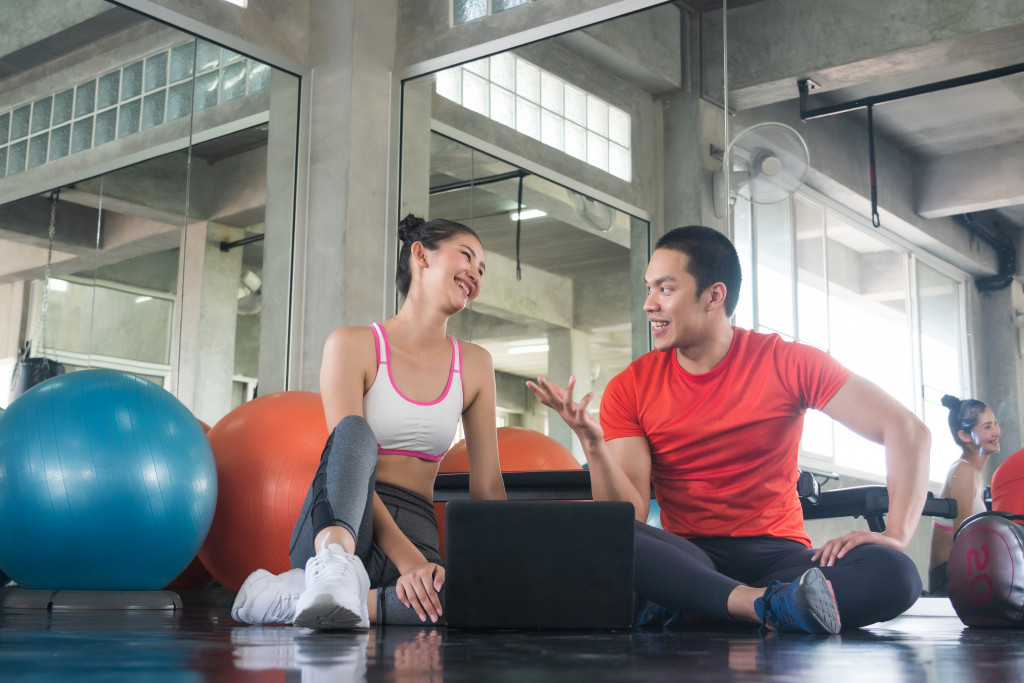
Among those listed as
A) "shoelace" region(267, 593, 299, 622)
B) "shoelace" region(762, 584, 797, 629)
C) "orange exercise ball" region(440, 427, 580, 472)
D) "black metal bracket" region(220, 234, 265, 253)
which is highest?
"black metal bracket" region(220, 234, 265, 253)

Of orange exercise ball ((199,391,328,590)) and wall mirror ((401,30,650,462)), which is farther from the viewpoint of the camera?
wall mirror ((401,30,650,462))

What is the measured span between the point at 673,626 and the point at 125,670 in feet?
4.21

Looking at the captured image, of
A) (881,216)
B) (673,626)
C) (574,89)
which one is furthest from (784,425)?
(574,89)

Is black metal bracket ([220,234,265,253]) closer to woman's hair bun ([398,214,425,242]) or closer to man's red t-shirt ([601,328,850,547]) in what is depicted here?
woman's hair bun ([398,214,425,242])

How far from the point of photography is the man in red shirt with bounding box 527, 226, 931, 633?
73.8 inches

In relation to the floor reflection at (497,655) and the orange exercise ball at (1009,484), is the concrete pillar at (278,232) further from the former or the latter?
the orange exercise ball at (1009,484)

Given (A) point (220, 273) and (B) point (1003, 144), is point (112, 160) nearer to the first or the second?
(A) point (220, 273)

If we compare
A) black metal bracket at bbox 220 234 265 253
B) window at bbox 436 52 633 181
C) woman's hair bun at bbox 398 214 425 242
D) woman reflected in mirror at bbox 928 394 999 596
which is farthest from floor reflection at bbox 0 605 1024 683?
window at bbox 436 52 633 181

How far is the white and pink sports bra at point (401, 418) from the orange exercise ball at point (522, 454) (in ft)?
3.19

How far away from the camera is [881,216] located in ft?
12.4

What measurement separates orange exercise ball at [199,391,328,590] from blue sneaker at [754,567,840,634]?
1.69 metres

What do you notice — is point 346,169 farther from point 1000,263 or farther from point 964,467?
point 964,467

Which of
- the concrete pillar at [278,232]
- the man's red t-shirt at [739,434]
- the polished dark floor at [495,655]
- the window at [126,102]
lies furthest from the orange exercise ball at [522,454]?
the window at [126,102]

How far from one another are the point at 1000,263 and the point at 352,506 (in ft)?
8.56
